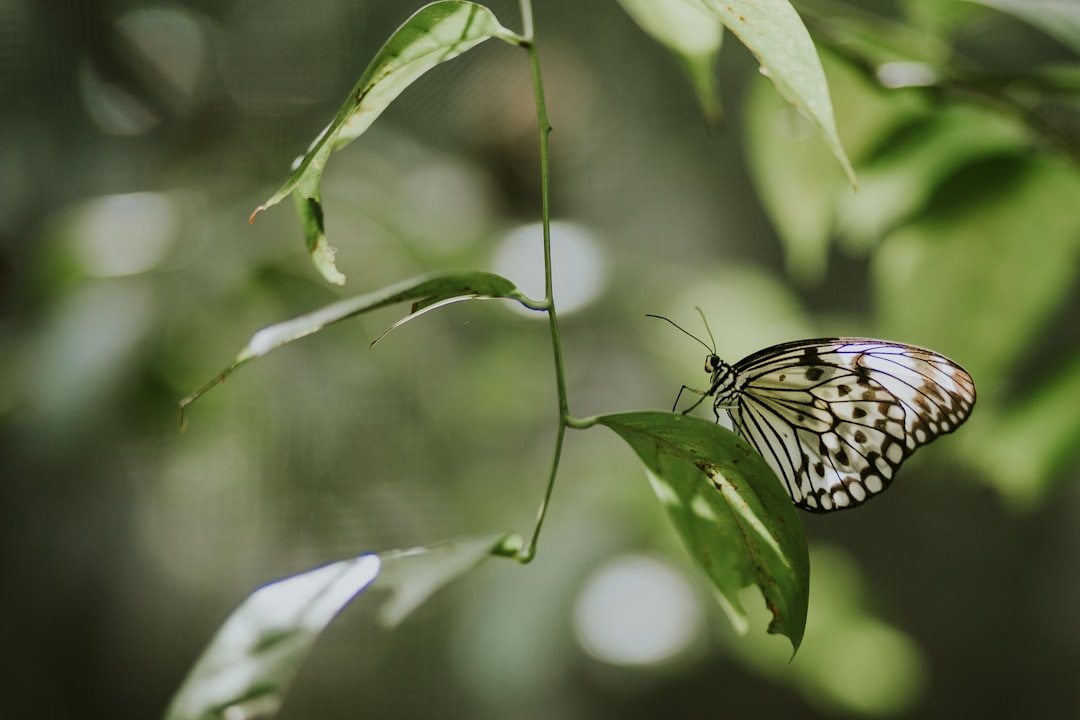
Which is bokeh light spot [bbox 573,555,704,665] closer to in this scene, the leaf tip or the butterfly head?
the butterfly head

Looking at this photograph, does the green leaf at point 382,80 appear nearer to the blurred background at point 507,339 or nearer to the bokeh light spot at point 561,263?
the blurred background at point 507,339

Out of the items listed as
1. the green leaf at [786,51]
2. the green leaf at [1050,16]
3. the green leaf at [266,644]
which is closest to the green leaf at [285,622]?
the green leaf at [266,644]

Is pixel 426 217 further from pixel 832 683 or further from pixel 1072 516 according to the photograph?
pixel 1072 516

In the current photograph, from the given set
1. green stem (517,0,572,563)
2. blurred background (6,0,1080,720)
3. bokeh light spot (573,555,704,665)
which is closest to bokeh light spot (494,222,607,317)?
blurred background (6,0,1080,720)

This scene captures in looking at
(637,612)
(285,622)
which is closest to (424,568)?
(285,622)

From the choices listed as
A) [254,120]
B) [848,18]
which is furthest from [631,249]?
[848,18]
